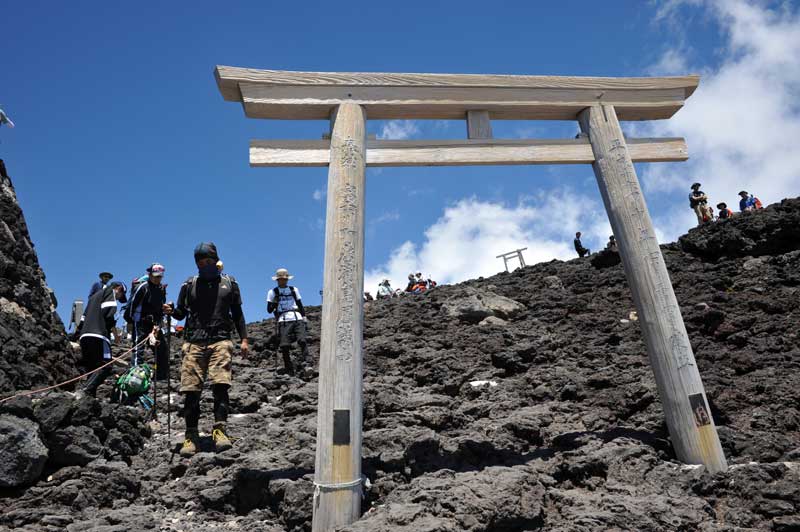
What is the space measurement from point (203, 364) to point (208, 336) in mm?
272

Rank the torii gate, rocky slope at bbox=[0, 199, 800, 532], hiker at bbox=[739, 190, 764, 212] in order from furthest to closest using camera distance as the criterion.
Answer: hiker at bbox=[739, 190, 764, 212], the torii gate, rocky slope at bbox=[0, 199, 800, 532]

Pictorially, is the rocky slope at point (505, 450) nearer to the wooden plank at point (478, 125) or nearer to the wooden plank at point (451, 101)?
the wooden plank at point (478, 125)

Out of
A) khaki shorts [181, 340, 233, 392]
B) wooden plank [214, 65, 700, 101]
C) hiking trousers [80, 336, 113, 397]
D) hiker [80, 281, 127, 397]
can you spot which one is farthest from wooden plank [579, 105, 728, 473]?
hiking trousers [80, 336, 113, 397]

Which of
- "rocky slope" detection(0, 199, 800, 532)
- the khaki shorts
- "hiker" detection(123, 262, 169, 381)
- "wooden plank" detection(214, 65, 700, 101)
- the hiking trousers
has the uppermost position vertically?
"wooden plank" detection(214, 65, 700, 101)

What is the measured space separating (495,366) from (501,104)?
388cm

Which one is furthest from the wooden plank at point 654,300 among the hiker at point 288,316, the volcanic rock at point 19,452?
the hiker at point 288,316

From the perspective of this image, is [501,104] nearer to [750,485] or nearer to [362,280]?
[362,280]

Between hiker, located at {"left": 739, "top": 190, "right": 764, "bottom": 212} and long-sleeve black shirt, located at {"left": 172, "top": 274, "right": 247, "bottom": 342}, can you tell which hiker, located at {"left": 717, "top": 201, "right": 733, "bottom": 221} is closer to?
hiker, located at {"left": 739, "top": 190, "right": 764, "bottom": 212}

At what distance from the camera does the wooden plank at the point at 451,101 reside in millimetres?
4531

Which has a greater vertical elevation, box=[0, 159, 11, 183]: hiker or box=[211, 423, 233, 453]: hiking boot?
box=[0, 159, 11, 183]: hiker

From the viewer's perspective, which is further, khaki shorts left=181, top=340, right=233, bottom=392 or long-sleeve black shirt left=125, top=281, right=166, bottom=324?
long-sleeve black shirt left=125, top=281, right=166, bottom=324

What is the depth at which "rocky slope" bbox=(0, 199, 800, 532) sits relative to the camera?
3.29m

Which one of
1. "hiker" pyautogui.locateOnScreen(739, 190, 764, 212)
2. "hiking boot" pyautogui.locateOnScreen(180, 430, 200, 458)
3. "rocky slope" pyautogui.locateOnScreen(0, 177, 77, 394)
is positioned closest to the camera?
"hiking boot" pyautogui.locateOnScreen(180, 430, 200, 458)

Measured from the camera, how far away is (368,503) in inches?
148
